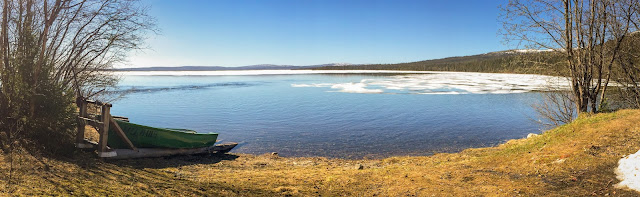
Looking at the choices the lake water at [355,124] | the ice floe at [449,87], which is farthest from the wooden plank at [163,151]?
the ice floe at [449,87]

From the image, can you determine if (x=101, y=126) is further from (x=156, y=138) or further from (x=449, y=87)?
(x=449, y=87)

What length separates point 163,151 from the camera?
11125 millimetres

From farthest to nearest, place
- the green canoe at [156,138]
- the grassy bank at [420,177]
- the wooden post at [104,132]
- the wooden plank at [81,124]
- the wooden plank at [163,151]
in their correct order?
the green canoe at [156,138]
the wooden plank at [163,151]
the wooden plank at [81,124]
the wooden post at [104,132]
the grassy bank at [420,177]

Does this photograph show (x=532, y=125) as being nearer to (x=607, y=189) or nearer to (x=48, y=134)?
(x=607, y=189)

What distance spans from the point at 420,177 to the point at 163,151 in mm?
8008

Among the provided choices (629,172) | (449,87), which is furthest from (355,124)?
(449,87)

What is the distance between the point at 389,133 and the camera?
16562 mm

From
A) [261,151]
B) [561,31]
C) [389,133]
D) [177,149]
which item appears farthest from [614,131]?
[177,149]

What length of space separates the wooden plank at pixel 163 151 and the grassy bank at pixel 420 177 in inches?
32.4

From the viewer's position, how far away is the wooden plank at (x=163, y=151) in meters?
10.0

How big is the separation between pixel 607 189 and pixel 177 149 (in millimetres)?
10939

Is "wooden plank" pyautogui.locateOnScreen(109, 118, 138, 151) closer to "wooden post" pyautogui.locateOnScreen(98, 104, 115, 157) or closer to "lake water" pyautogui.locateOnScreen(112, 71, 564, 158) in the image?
"wooden post" pyautogui.locateOnScreen(98, 104, 115, 157)

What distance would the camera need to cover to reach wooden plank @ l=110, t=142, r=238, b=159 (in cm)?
1000

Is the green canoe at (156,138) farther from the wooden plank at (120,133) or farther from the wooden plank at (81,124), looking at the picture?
the wooden plank at (81,124)
